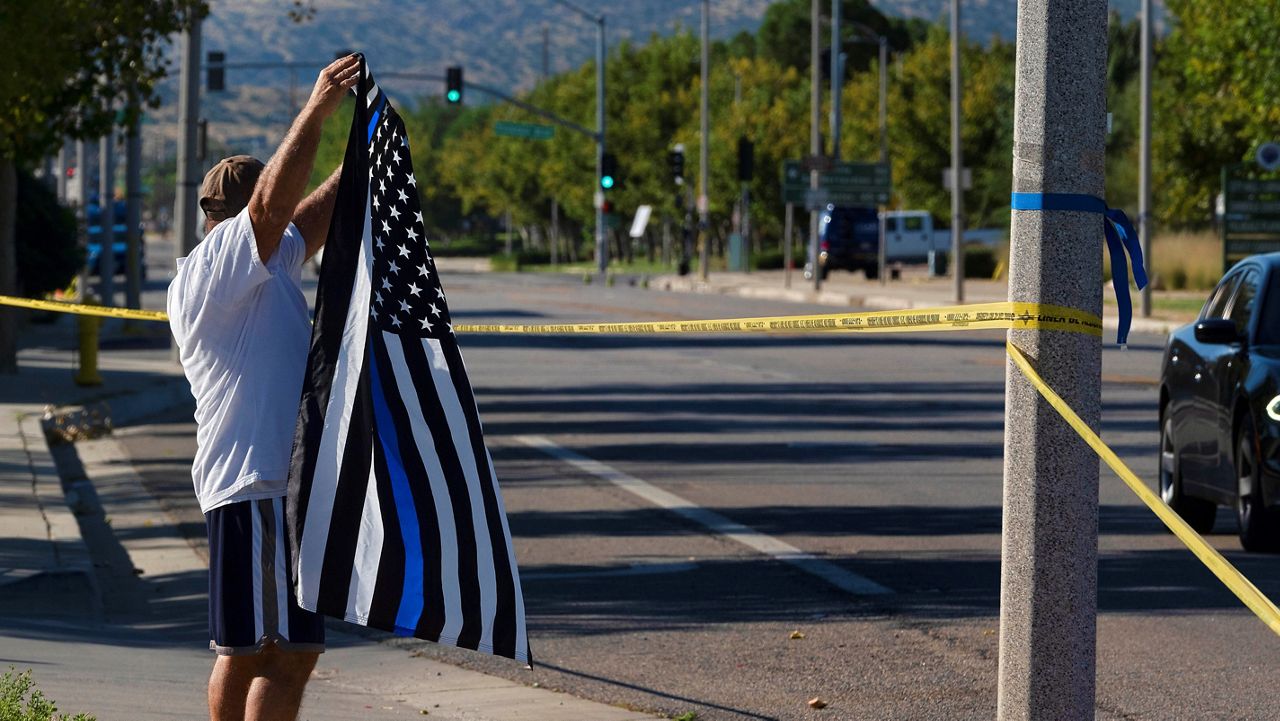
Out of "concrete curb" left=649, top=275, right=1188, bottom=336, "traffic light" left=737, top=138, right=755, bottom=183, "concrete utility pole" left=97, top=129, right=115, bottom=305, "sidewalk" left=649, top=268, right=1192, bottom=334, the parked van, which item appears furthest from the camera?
the parked van

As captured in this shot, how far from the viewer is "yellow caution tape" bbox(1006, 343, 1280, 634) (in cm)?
410

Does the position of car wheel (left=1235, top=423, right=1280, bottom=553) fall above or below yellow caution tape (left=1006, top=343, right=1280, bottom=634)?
below

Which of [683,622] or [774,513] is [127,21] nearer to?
[774,513]

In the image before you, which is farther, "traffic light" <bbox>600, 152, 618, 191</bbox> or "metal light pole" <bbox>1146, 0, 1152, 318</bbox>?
"traffic light" <bbox>600, 152, 618, 191</bbox>

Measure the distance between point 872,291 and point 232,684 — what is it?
136 ft

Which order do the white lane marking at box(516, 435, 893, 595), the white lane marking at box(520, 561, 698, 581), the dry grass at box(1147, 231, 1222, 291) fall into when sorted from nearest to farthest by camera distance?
the white lane marking at box(516, 435, 893, 595) < the white lane marking at box(520, 561, 698, 581) < the dry grass at box(1147, 231, 1222, 291)

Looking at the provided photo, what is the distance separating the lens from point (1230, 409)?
391 inches

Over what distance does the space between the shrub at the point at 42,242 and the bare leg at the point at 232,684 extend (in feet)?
84.2

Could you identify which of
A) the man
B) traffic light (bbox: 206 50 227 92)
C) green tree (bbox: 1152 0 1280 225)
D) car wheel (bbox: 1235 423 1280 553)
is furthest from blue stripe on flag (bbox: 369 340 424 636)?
traffic light (bbox: 206 50 227 92)

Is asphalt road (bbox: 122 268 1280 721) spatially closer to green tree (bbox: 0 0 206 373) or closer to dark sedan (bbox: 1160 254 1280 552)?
dark sedan (bbox: 1160 254 1280 552)

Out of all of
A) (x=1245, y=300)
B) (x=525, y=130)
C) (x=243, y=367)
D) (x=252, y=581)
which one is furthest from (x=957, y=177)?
(x=252, y=581)

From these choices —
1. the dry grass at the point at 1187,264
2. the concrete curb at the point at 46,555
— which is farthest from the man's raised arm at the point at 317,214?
the dry grass at the point at 1187,264

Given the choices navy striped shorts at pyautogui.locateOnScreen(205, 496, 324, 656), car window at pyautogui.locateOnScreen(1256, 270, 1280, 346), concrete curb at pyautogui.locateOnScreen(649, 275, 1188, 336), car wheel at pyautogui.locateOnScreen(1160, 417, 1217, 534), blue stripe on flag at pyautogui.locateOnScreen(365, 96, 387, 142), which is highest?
blue stripe on flag at pyautogui.locateOnScreen(365, 96, 387, 142)

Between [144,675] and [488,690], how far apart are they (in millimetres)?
1225
